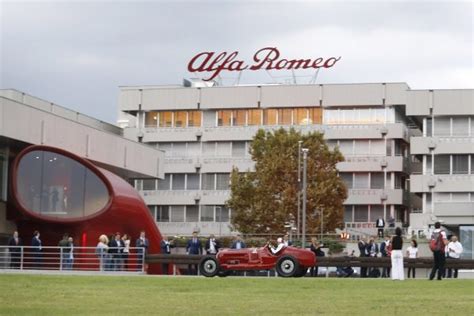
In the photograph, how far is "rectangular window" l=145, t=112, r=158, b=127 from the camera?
103 meters

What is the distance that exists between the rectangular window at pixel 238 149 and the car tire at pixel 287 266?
2506 inches

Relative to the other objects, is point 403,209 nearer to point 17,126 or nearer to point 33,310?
Answer: point 17,126

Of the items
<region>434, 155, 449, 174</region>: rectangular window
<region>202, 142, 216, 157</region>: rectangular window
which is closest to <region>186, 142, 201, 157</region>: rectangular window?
<region>202, 142, 216, 157</region>: rectangular window

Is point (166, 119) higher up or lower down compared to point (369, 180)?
higher up

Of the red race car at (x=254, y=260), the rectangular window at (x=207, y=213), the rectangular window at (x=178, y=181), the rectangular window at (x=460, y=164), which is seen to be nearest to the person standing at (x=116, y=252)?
the red race car at (x=254, y=260)

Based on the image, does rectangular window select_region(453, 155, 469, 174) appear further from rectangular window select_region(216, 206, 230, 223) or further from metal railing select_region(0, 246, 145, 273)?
metal railing select_region(0, 246, 145, 273)

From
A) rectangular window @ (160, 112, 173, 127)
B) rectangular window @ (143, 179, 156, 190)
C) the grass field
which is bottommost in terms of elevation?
the grass field

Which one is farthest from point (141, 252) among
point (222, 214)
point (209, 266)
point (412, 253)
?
point (222, 214)

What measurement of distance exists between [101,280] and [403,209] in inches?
2718

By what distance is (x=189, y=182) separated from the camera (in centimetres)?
10200

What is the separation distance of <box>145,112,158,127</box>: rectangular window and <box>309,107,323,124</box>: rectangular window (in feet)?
46.7

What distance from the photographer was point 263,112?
100250 mm

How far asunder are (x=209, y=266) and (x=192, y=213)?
63647mm

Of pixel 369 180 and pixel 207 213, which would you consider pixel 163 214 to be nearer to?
pixel 207 213
